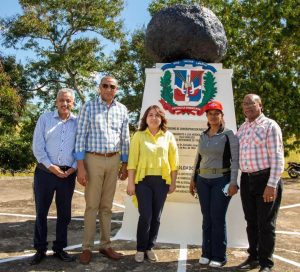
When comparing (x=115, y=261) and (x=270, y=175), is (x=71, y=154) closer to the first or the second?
(x=115, y=261)

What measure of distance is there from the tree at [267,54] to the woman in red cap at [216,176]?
955 cm

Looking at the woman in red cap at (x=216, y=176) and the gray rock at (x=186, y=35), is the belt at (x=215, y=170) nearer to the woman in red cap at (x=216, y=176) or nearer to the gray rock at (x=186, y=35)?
the woman in red cap at (x=216, y=176)

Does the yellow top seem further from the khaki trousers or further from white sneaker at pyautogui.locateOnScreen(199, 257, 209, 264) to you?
white sneaker at pyautogui.locateOnScreen(199, 257, 209, 264)

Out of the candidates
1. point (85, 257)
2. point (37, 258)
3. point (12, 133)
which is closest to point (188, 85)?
point (85, 257)

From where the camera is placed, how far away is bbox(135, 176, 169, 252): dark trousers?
14.5ft

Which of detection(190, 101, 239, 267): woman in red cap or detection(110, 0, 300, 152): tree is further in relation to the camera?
detection(110, 0, 300, 152): tree

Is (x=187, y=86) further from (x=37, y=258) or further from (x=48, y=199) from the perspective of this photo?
(x=37, y=258)

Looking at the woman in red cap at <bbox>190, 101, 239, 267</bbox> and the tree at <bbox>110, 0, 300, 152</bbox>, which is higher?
the tree at <bbox>110, 0, 300, 152</bbox>

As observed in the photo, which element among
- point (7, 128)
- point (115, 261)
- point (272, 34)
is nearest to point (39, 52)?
point (7, 128)

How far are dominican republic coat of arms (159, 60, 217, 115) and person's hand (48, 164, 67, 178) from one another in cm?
200

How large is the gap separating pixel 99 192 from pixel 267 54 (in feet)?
37.9

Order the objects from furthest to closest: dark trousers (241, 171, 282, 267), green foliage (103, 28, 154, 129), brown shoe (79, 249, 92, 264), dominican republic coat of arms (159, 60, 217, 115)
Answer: green foliage (103, 28, 154, 129) < dominican republic coat of arms (159, 60, 217, 115) < brown shoe (79, 249, 92, 264) < dark trousers (241, 171, 282, 267)

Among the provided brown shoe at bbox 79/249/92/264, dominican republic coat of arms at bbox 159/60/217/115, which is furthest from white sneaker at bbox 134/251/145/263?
dominican republic coat of arms at bbox 159/60/217/115

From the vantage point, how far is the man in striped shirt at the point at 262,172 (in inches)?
161
